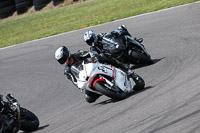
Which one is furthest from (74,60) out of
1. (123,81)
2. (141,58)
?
(141,58)

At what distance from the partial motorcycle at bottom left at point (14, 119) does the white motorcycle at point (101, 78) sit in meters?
1.11

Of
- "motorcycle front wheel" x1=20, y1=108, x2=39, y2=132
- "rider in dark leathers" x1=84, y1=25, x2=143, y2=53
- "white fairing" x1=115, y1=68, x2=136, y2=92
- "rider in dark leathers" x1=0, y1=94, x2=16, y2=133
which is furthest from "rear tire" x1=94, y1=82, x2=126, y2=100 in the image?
"rider in dark leathers" x1=84, y1=25, x2=143, y2=53

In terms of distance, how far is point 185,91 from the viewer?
23.9 ft

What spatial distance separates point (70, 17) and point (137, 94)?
1513 cm

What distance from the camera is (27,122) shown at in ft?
24.9

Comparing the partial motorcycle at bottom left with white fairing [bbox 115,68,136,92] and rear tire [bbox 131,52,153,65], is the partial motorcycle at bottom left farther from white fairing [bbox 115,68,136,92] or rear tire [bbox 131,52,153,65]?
rear tire [bbox 131,52,153,65]

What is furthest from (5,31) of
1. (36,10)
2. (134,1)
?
(134,1)

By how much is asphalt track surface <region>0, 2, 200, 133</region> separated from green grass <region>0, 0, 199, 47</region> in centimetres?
155

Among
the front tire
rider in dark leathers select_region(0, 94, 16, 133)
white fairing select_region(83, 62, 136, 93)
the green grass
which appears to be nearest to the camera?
rider in dark leathers select_region(0, 94, 16, 133)

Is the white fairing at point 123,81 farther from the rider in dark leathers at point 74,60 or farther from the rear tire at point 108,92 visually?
the rider in dark leathers at point 74,60

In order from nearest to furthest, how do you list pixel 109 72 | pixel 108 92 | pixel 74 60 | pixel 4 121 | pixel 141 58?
pixel 4 121
pixel 108 92
pixel 109 72
pixel 74 60
pixel 141 58

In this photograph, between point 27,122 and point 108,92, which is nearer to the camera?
point 27,122

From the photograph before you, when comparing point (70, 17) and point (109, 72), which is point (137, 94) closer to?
point (109, 72)

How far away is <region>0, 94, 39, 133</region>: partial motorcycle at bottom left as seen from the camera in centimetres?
725
